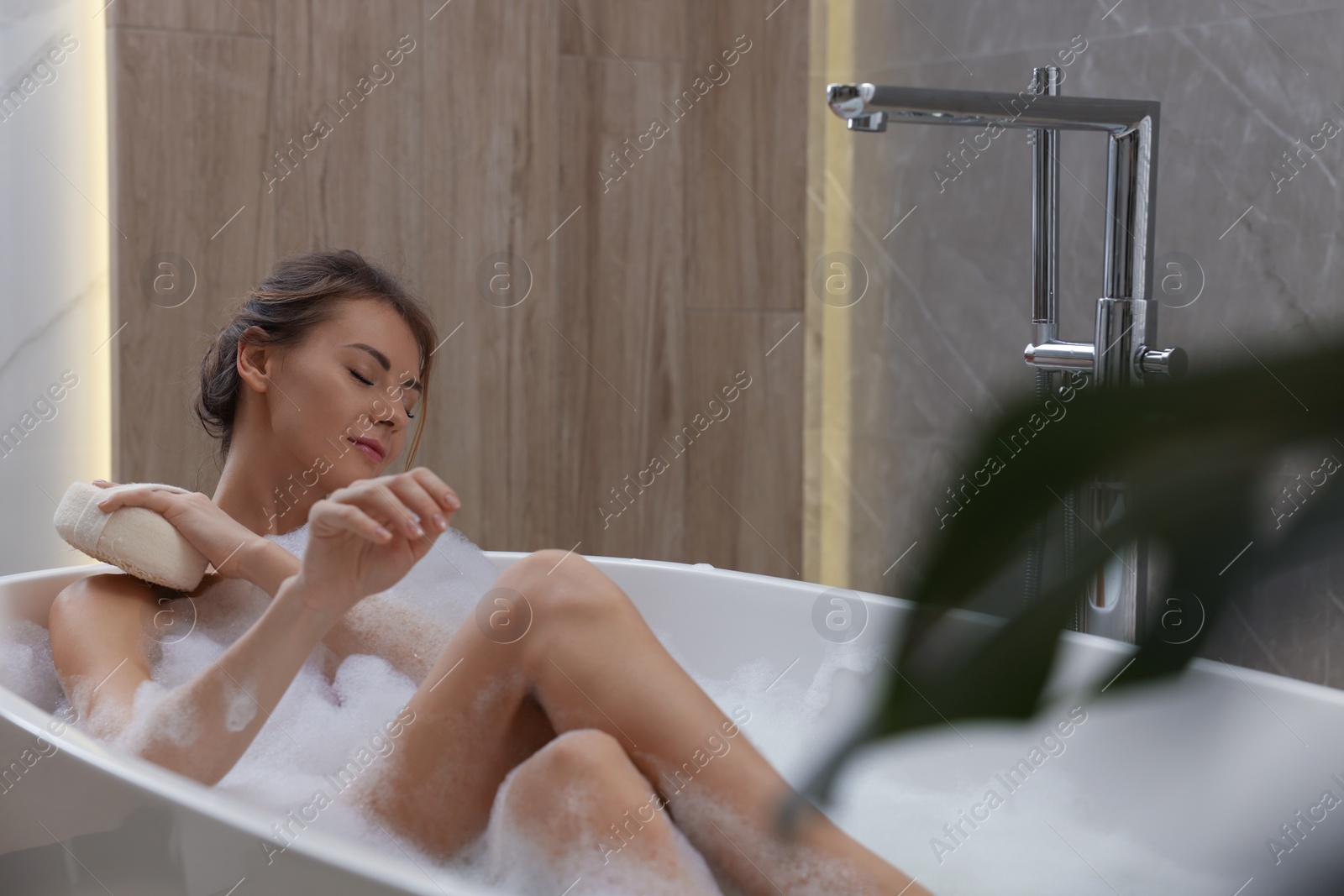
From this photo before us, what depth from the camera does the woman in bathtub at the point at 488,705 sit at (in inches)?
39.0

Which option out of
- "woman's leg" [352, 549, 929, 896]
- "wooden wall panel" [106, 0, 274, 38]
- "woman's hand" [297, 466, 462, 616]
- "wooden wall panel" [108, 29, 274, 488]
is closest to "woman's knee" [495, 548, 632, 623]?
"woman's leg" [352, 549, 929, 896]

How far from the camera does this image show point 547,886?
3.25ft

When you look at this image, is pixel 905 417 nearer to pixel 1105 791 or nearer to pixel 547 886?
pixel 1105 791

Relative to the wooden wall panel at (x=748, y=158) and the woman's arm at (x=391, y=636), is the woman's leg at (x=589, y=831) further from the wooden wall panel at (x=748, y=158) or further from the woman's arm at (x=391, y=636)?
the wooden wall panel at (x=748, y=158)

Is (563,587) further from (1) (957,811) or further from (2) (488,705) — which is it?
(1) (957,811)

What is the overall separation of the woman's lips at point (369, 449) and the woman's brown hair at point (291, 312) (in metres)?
0.13

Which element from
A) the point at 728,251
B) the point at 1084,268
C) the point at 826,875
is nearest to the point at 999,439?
the point at 826,875

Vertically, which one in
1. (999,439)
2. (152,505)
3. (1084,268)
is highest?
(999,439)

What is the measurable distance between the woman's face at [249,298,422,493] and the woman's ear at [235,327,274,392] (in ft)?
0.03

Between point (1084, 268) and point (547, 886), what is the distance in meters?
1.37

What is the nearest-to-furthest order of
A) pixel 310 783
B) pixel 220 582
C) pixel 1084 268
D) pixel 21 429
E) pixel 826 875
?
pixel 826 875
pixel 310 783
pixel 220 582
pixel 1084 268
pixel 21 429

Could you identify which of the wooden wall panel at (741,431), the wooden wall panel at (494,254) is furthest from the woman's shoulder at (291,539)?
the wooden wall panel at (741,431)

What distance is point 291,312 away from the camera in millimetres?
1490

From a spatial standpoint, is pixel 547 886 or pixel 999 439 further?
pixel 547 886
